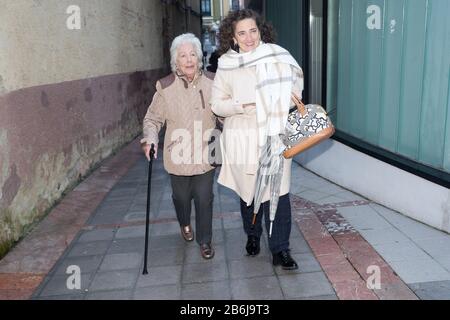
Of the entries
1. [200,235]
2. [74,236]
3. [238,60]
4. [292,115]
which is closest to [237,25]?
[238,60]

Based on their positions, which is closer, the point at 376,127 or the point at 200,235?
the point at 200,235

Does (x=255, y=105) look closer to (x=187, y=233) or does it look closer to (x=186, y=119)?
(x=186, y=119)

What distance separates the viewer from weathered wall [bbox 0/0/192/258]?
4137 mm

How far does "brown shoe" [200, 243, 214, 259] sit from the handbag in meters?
1.12

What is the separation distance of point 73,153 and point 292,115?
3549 millimetres

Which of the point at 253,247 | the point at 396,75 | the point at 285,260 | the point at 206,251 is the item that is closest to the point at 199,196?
the point at 206,251

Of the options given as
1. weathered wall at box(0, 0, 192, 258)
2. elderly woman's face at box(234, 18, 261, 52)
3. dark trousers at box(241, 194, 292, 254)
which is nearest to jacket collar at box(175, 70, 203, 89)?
elderly woman's face at box(234, 18, 261, 52)

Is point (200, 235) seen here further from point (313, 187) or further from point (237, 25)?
point (313, 187)

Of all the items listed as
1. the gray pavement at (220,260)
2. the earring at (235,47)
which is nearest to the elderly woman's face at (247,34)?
the earring at (235,47)

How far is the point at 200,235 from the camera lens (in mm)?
3795

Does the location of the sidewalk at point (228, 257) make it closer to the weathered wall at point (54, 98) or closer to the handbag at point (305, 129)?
the weathered wall at point (54, 98)

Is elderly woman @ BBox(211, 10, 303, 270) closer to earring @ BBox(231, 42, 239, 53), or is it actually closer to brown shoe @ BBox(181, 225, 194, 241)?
earring @ BBox(231, 42, 239, 53)

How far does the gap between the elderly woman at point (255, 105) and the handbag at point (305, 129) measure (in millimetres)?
58

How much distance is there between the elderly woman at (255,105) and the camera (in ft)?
10.0
